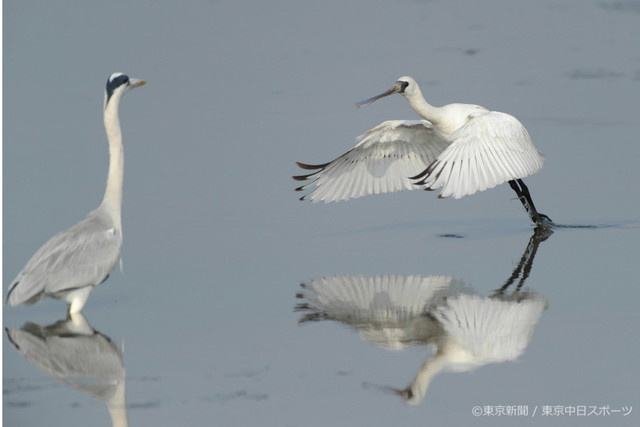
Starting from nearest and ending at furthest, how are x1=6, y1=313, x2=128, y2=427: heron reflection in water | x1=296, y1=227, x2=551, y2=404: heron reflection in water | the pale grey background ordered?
x1=6, y1=313, x2=128, y2=427: heron reflection in water, the pale grey background, x1=296, y1=227, x2=551, y2=404: heron reflection in water

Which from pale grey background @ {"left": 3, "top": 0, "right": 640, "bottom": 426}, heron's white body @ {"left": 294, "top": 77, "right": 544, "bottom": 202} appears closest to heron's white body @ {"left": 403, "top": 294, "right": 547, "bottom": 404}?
pale grey background @ {"left": 3, "top": 0, "right": 640, "bottom": 426}

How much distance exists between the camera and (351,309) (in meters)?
8.69

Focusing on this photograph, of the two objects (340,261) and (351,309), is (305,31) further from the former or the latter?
(351,309)

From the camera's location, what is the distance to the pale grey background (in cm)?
715

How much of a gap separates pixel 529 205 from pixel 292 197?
225 cm

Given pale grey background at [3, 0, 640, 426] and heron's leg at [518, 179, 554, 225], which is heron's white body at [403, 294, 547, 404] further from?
heron's leg at [518, 179, 554, 225]

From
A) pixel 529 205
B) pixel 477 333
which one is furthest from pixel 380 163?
pixel 477 333

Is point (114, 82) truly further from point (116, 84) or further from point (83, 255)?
point (83, 255)

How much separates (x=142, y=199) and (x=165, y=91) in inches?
157

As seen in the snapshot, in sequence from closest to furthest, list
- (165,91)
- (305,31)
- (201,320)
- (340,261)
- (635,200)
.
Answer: (201,320), (340,261), (635,200), (165,91), (305,31)

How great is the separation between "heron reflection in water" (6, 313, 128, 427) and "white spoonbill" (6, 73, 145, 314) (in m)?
0.23

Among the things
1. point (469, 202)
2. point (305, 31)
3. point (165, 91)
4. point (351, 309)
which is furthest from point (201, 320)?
point (305, 31)

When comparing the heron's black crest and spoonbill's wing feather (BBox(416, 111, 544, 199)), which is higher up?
the heron's black crest

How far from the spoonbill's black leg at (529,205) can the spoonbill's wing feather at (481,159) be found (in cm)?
44
